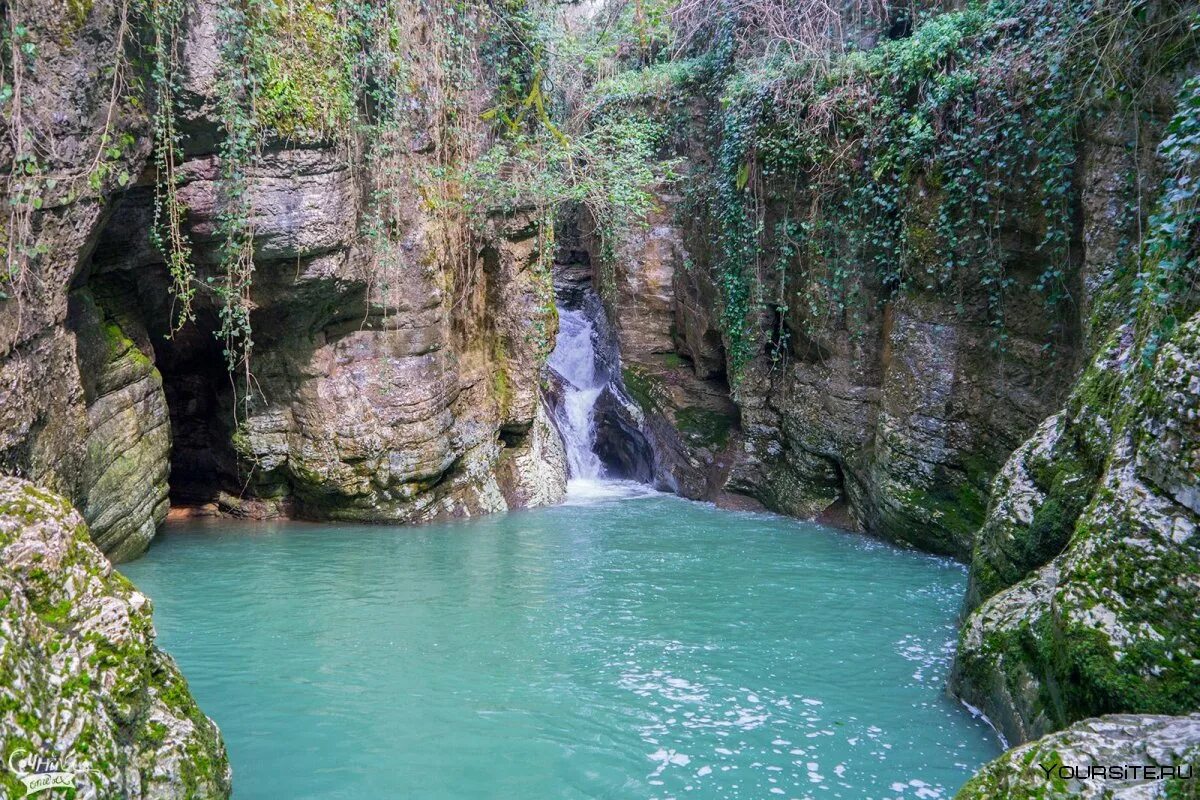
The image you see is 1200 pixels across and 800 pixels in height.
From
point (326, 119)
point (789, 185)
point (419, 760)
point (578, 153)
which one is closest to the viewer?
point (419, 760)

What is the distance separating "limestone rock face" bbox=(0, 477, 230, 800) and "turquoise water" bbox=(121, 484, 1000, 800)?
2.53 ft

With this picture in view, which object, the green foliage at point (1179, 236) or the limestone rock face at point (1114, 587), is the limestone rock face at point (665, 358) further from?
the green foliage at point (1179, 236)

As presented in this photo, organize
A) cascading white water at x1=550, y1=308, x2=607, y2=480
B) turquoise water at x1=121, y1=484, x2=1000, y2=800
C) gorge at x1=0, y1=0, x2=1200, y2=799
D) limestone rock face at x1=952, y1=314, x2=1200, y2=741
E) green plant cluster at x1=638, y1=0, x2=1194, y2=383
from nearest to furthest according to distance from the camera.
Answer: limestone rock face at x1=952, y1=314, x2=1200, y2=741 → gorge at x1=0, y1=0, x2=1200, y2=799 → turquoise water at x1=121, y1=484, x2=1000, y2=800 → green plant cluster at x1=638, y1=0, x2=1194, y2=383 → cascading white water at x1=550, y1=308, x2=607, y2=480

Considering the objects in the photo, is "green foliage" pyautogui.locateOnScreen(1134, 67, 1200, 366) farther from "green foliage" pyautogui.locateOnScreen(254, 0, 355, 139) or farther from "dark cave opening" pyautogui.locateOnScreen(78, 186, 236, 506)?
"dark cave opening" pyautogui.locateOnScreen(78, 186, 236, 506)

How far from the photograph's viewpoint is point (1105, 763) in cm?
264

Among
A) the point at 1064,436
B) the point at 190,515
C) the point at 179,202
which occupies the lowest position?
the point at 190,515

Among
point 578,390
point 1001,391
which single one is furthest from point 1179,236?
point 578,390

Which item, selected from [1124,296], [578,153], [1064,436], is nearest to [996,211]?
[1124,296]

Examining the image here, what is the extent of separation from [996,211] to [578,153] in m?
5.43

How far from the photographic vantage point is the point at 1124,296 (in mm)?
5527

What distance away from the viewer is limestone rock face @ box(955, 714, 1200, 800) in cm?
250

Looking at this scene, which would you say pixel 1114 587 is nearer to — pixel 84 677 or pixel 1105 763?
pixel 1105 763

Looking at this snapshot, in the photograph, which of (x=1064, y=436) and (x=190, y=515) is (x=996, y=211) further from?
(x=190, y=515)

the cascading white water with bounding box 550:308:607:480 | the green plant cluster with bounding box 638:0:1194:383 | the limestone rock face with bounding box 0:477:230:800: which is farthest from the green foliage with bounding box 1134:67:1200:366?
the cascading white water with bounding box 550:308:607:480
